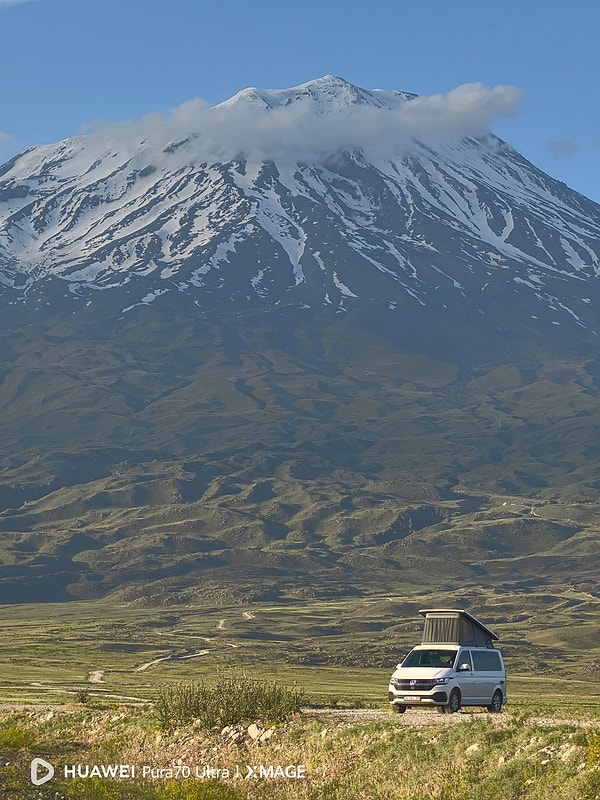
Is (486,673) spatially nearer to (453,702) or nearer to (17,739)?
(453,702)

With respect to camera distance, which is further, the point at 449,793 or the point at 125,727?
the point at 125,727

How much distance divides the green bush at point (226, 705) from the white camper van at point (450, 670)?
11.8 ft

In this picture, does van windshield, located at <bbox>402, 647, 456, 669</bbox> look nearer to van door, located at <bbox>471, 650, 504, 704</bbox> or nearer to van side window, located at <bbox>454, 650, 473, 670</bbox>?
van side window, located at <bbox>454, 650, 473, 670</bbox>

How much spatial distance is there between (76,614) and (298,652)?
247ft

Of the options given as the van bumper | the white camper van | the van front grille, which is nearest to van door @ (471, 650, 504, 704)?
the white camper van

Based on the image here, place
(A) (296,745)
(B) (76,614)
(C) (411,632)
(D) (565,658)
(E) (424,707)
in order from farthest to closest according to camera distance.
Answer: (B) (76,614), (C) (411,632), (D) (565,658), (E) (424,707), (A) (296,745)

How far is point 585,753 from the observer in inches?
972

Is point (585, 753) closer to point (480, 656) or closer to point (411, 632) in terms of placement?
point (480, 656)

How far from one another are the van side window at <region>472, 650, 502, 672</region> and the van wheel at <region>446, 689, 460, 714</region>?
141 cm

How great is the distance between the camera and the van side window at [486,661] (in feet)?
115

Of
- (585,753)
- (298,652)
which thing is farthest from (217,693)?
(298,652)

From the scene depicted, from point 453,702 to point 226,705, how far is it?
6947 mm

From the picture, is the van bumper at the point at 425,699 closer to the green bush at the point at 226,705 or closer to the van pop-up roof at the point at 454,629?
the van pop-up roof at the point at 454,629

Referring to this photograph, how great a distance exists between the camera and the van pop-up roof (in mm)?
35594
